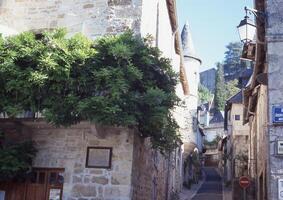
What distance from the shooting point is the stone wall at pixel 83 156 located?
916 centimetres

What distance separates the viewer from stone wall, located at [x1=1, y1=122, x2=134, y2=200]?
9156 mm

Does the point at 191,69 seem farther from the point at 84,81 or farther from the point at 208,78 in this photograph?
the point at 208,78

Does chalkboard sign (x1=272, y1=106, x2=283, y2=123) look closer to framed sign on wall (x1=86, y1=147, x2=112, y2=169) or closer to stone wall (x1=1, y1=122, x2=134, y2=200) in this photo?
stone wall (x1=1, y1=122, x2=134, y2=200)

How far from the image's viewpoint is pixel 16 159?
919cm

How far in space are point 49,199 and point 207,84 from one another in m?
68.5

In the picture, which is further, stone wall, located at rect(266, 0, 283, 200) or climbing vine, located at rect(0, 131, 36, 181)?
climbing vine, located at rect(0, 131, 36, 181)

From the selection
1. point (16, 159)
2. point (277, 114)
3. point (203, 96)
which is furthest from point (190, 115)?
point (203, 96)

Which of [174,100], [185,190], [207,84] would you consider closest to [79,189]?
[174,100]

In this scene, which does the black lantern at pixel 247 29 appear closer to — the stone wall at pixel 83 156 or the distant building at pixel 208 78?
the stone wall at pixel 83 156

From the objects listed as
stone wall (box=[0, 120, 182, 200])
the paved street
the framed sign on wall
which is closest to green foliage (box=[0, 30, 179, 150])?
stone wall (box=[0, 120, 182, 200])

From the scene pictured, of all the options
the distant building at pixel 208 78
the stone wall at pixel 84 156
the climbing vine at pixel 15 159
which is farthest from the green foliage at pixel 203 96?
the climbing vine at pixel 15 159

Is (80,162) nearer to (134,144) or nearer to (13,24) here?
(134,144)

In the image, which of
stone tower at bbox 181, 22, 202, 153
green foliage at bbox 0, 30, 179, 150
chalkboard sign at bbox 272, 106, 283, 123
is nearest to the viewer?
chalkboard sign at bbox 272, 106, 283, 123

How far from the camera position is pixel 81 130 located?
9727mm
